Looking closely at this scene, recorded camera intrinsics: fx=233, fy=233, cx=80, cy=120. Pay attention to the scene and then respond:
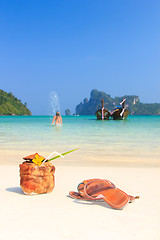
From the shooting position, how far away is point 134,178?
489 centimetres

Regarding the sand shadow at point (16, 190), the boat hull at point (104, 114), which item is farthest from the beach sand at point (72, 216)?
the boat hull at point (104, 114)

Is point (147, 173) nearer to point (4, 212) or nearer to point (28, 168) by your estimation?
point (28, 168)

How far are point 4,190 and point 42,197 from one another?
2.59ft

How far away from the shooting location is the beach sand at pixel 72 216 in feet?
8.15

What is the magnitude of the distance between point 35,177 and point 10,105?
6639 inches

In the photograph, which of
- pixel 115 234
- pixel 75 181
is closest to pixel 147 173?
pixel 75 181

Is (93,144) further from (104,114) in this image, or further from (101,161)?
(104,114)

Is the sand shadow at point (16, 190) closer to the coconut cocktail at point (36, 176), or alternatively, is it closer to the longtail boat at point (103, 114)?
the coconut cocktail at point (36, 176)

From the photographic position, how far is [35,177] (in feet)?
11.8

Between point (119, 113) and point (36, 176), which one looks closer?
point (36, 176)

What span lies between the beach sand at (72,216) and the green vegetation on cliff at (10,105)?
522 ft

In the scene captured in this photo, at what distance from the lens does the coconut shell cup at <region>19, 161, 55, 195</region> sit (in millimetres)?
3611

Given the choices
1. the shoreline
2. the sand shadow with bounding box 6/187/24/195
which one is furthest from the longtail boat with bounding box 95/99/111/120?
the sand shadow with bounding box 6/187/24/195

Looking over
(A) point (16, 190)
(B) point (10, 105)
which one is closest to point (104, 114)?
(A) point (16, 190)
